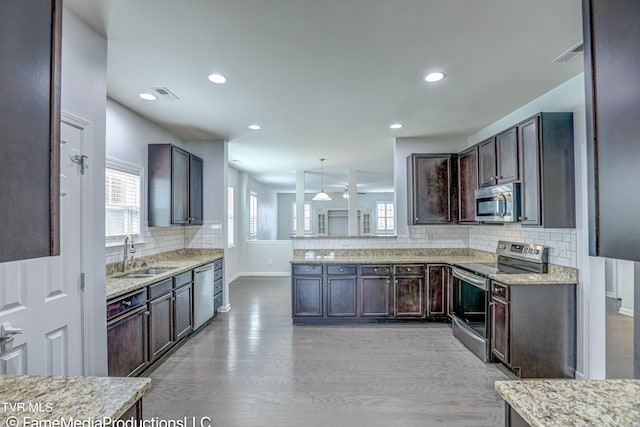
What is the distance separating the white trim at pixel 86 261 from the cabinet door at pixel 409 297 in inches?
136

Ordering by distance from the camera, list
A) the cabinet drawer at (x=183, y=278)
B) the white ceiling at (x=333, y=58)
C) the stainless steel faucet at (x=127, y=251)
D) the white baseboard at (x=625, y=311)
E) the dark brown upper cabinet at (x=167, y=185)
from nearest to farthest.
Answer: the white ceiling at (x=333, y=58) < the stainless steel faucet at (x=127, y=251) < the cabinet drawer at (x=183, y=278) < the dark brown upper cabinet at (x=167, y=185) < the white baseboard at (x=625, y=311)

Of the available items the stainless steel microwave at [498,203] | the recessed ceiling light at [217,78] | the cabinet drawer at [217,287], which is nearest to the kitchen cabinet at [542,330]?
the stainless steel microwave at [498,203]

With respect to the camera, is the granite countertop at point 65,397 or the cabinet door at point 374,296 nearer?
the granite countertop at point 65,397

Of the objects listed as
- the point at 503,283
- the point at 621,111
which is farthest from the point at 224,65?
the point at 503,283

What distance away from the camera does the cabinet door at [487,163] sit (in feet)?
11.9

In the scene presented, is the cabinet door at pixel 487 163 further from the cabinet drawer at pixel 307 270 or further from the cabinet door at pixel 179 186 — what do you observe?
the cabinet door at pixel 179 186

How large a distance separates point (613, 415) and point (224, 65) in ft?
9.64

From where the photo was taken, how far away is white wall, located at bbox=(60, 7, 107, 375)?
1.94 metres

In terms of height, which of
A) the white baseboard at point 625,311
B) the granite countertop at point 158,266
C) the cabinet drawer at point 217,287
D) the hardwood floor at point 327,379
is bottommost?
the hardwood floor at point 327,379

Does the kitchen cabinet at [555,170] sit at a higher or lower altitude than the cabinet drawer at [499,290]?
higher

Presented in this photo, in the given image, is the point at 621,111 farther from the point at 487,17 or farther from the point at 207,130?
the point at 207,130

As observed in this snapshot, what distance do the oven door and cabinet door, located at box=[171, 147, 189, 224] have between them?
12.1 ft

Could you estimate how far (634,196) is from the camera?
713mm

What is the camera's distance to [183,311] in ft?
12.2
